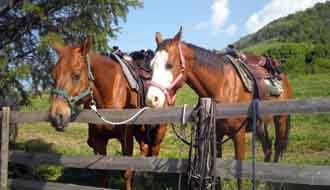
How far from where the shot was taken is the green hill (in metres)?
32.3

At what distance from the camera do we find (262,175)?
143 inches

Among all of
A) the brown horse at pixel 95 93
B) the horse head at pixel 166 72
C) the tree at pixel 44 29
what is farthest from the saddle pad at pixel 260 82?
the tree at pixel 44 29

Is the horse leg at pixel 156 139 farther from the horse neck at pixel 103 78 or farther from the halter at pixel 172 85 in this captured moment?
the halter at pixel 172 85

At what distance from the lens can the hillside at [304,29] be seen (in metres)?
64.6

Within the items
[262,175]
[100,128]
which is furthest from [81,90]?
[262,175]

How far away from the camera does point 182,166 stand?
3.99 meters

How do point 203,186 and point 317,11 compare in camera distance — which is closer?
point 203,186

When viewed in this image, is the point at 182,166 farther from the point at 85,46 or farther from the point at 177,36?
the point at 85,46

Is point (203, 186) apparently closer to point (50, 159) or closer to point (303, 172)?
point (303, 172)

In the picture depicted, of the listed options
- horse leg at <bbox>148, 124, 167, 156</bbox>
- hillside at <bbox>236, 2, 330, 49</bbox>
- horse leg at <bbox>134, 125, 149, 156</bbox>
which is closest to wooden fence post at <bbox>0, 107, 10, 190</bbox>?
horse leg at <bbox>134, 125, 149, 156</bbox>

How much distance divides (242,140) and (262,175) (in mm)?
1158

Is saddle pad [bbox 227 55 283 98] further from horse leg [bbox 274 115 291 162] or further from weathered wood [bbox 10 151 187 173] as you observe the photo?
weathered wood [bbox 10 151 187 173]

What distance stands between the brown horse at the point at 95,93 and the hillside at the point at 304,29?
56770 millimetres

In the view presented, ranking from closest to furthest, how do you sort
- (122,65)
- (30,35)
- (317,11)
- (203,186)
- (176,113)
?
(203,186) < (176,113) < (122,65) < (30,35) < (317,11)
